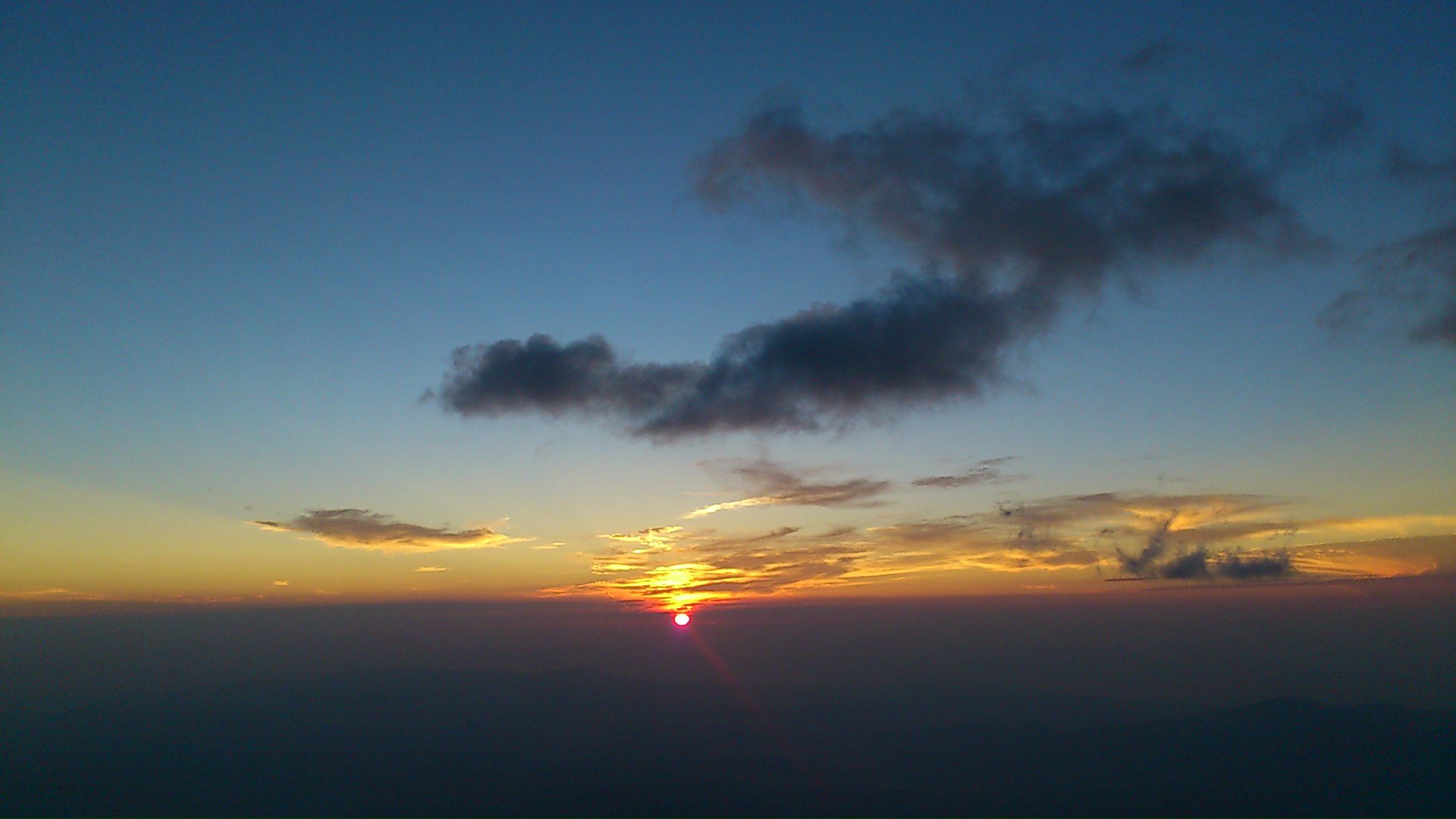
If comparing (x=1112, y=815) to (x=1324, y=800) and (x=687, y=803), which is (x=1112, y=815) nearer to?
(x=1324, y=800)

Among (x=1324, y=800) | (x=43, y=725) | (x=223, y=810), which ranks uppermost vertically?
(x=43, y=725)

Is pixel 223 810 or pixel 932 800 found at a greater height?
pixel 223 810

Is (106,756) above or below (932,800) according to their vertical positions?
above

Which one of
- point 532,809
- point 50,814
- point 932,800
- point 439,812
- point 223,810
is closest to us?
point 50,814

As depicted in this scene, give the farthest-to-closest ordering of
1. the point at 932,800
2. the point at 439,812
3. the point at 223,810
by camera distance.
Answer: the point at 932,800
the point at 439,812
the point at 223,810

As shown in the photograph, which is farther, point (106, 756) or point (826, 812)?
point (826, 812)

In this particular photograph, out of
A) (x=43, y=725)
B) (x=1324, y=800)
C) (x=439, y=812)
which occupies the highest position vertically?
(x=43, y=725)

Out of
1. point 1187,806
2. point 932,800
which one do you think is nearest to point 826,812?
point 932,800

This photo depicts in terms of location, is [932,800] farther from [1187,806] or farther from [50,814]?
[50,814]

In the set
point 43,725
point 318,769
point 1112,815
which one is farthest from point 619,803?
point 43,725
